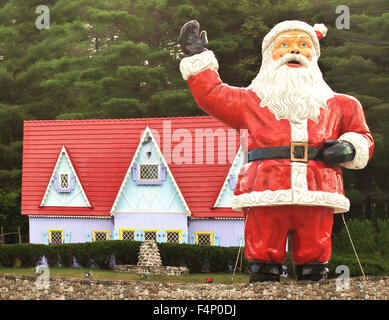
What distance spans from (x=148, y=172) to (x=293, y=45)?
7243 mm

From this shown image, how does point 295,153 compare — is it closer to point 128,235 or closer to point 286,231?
point 286,231

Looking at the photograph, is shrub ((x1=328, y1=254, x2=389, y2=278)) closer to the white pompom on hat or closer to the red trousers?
the red trousers

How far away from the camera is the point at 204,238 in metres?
13.2

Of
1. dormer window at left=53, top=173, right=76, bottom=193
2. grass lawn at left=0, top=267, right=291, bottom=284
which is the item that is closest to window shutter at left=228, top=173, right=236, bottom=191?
grass lawn at left=0, top=267, right=291, bottom=284

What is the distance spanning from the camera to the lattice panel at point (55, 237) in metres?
13.8

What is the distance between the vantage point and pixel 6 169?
65.3 ft

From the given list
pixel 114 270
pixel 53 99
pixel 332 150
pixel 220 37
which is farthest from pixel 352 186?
pixel 332 150

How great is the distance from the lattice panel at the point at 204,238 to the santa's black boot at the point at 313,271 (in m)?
6.72

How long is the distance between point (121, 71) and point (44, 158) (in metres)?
5.84

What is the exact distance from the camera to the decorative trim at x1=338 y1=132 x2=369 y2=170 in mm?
6375

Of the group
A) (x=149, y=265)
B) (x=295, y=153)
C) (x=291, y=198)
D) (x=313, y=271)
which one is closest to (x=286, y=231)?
(x=291, y=198)

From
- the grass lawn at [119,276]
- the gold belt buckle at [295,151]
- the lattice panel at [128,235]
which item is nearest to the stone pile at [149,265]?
the grass lawn at [119,276]

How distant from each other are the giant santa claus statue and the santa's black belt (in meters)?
0.01
